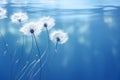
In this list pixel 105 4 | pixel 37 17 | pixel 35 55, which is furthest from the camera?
pixel 105 4

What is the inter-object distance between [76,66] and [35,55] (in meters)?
0.63

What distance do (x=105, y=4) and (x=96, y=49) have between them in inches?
26.4

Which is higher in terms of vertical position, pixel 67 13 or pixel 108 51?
pixel 67 13

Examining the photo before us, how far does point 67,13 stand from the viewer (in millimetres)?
3383

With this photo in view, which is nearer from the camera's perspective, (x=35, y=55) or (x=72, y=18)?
(x=35, y=55)

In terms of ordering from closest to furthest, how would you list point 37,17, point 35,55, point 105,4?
point 35,55 → point 37,17 → point 105,4

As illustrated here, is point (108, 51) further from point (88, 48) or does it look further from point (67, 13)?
point (67, 13)

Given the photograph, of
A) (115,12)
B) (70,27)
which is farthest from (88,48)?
(115,12)

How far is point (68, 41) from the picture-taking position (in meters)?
3.35

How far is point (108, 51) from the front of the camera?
11.2 ft

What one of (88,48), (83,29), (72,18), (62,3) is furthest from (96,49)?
(62,3)

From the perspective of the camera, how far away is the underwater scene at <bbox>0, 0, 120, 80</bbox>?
3133mm

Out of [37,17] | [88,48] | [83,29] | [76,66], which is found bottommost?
[76,66]

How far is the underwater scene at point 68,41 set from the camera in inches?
123
